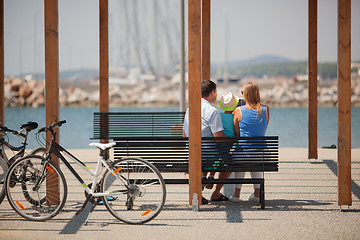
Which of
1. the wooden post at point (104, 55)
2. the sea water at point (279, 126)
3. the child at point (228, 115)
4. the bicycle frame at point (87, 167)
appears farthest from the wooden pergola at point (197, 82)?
the sea water at point (279, 126)

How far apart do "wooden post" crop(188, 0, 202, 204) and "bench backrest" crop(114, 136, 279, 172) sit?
4.7 inches

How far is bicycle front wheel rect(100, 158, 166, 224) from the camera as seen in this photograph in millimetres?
5461

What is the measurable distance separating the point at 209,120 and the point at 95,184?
148cm

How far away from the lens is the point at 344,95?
19.6ft

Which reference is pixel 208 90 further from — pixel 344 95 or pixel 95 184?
pixel 95 184

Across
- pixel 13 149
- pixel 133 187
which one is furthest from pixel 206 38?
pixel 133 187

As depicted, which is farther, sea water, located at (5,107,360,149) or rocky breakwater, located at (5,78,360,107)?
rocky breakwater, located at (5,78,360,107)

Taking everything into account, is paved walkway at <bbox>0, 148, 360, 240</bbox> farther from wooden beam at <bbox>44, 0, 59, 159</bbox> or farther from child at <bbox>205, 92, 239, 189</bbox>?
wooden beam at <bbox>44, 0, 59, 159</bbox>

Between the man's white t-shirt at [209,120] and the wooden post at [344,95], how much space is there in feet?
4.06

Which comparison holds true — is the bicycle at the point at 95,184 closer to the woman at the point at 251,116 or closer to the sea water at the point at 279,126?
the woman at the point at 251,116

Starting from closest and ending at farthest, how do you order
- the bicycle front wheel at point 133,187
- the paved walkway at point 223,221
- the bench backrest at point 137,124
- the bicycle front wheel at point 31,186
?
the paved walkway at point 223,221 < the bicycle front wheel at point 133,187 < the bicycle front wheel at point 31,186 < the bench backrest at point 137,124

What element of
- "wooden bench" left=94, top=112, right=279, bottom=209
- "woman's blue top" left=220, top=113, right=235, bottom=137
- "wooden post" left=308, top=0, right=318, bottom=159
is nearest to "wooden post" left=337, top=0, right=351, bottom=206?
"wooden bench" left=94, top=112, right=279, bottom=209

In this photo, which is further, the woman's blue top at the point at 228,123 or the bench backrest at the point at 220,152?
the woman's blue top at the point at 228,123

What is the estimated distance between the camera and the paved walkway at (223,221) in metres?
5.12
